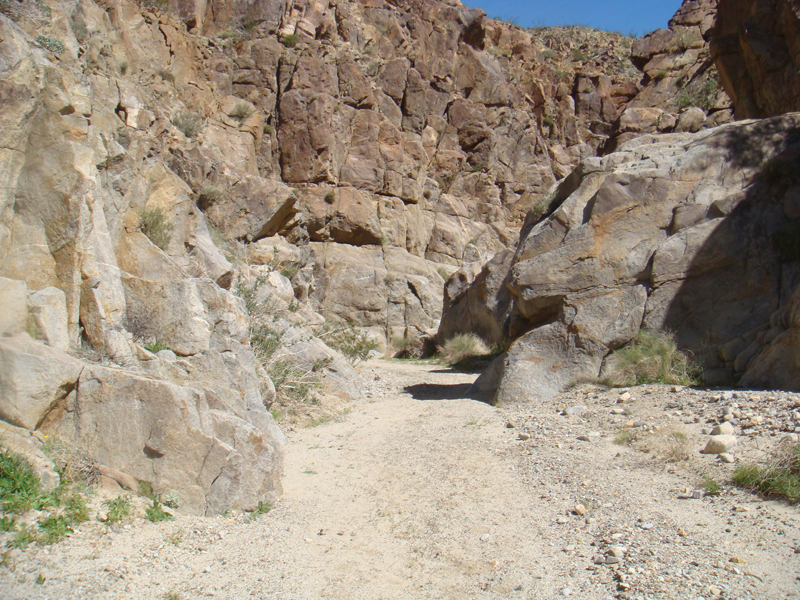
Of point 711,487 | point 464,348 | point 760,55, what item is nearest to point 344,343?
point 464,348

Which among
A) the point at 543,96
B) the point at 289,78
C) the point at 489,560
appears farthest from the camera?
the point at 543,96

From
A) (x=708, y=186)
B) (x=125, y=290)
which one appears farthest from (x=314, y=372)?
(x=708, y=186)

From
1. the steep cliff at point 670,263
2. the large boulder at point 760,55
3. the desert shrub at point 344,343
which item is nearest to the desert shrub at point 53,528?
the steep cliff at point 670,263

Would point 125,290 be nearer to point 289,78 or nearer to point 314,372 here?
point 314,372

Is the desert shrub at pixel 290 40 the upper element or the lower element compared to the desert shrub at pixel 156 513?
upper

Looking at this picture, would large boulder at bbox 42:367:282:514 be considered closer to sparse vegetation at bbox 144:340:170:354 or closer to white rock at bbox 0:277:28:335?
white rock at bbox 0:277:28:335

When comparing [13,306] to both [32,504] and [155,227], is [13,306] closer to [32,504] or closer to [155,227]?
[32,504]

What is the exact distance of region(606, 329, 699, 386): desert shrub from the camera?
7.49 m

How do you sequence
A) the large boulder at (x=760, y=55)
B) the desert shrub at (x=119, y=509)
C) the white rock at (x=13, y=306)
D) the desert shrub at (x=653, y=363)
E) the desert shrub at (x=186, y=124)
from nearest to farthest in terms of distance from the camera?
the desert shrub at (x=119, y=509) < the white rock at (x=13, y=306) < the desert shrub at (x=653, y=363) < the large boulder at (x=760, y=55) < the desert shrub at (x=186, y=124)

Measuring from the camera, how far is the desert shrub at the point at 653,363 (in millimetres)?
7492

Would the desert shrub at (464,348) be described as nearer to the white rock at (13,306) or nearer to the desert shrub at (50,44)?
the desert shrub at (50,44)

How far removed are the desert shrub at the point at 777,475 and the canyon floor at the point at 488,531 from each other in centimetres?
11

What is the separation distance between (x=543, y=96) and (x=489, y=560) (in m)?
35.3

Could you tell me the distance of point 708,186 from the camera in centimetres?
868
